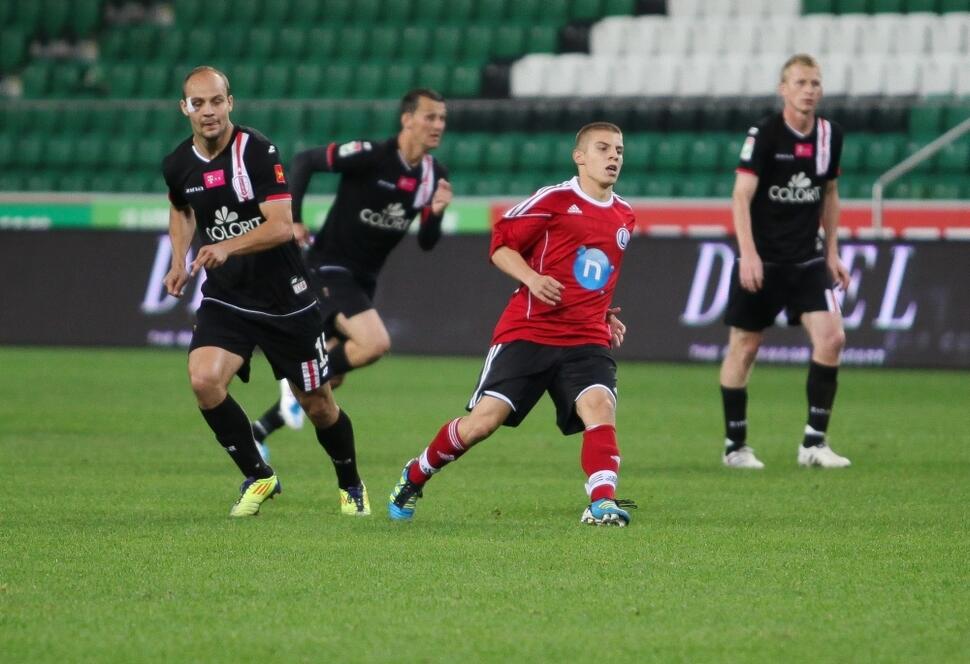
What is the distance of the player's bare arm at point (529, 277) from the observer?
6742 millimetres

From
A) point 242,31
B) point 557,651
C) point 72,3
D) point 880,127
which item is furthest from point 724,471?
point 72,3

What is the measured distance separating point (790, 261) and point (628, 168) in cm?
1129

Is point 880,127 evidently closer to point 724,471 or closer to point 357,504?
point 724,471

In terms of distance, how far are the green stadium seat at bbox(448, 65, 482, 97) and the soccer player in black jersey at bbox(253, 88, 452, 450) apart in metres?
12.2

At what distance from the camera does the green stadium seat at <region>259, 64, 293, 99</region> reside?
23.4 metres

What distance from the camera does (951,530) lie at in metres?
6.80

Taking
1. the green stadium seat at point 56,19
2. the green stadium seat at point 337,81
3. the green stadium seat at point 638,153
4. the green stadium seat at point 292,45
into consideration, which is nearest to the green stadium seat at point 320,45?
the green stadium seat at point 292,45

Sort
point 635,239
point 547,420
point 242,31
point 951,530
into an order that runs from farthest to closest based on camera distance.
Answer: point 242,31 → point 635,239 → point 547,420 → point 951,530

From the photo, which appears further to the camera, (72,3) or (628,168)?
(72,3)

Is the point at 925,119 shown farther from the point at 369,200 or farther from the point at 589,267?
the point at 589,267

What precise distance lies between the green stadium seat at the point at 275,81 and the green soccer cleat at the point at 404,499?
16.9 meters

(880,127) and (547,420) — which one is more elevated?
(880,127)

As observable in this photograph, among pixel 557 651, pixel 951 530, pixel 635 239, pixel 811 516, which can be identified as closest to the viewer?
pixel 557 651

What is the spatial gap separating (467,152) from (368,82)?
7.91 ft
